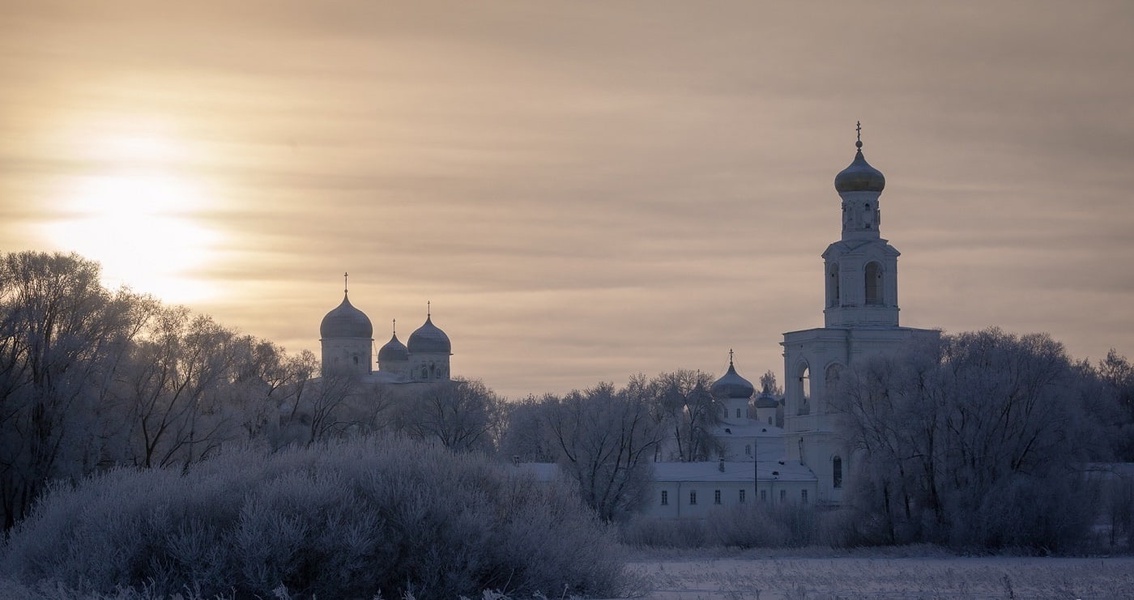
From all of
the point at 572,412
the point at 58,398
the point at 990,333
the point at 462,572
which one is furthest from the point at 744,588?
the point at 572,412

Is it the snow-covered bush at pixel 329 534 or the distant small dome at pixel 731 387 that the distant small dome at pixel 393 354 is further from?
the snow-covered bush at pixel 329 534

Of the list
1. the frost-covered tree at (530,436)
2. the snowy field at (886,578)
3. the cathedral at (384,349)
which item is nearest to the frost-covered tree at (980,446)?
the snowy field at (886,578)

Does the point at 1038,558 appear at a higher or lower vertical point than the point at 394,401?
lower

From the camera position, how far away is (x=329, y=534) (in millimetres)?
28938

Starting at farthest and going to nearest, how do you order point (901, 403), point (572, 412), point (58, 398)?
point (572, 412)
point (901, 403)
point (58, 398)

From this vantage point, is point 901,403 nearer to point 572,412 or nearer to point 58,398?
point 572,412

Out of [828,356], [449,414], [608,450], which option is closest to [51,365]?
[608,450]

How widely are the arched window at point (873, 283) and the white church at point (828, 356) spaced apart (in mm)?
53

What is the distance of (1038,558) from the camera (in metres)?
49.8

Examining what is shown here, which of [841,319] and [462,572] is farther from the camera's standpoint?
[841,319]

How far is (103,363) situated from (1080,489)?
31063mm

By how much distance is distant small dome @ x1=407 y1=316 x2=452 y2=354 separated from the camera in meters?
130

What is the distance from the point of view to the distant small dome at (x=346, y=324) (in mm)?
124062

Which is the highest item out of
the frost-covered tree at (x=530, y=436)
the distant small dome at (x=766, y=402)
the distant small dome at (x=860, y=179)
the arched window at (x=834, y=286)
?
the distant small dome at (x=860, y=179)
